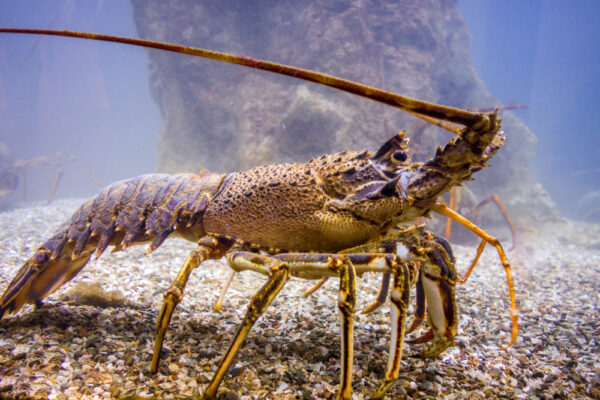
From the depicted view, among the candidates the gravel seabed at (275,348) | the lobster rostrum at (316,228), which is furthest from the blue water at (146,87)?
the gravel seabed at (275,348)

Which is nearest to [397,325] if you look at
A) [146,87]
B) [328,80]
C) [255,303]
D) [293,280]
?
[255,303]

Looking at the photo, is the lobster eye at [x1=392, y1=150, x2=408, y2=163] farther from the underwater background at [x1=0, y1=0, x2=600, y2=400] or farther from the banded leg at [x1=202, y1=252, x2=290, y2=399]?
the underwater background at [x1=0, y1=0, x2=600, y2=400]

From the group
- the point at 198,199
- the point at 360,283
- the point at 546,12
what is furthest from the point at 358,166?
the point at 546,12

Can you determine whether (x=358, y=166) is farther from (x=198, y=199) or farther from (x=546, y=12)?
(x=546, y=12)

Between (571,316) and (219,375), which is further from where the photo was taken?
(571,316)

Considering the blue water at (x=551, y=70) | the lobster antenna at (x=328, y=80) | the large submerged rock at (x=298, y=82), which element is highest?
Answer: the blue water at (x=551, y=70)

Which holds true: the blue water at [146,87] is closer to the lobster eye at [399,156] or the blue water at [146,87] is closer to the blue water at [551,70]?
the blue water at [551,70]
